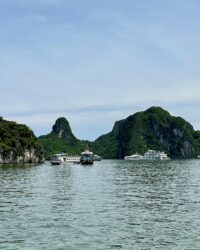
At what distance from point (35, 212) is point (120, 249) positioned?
14748 mm

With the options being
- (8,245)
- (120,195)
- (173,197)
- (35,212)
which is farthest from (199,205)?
(8,245)

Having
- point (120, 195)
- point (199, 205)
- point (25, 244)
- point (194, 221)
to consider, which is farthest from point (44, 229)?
point (120, 195)

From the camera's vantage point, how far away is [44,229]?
2959 centimetres

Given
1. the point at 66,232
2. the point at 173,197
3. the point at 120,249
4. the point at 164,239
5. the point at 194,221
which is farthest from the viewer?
the point at 173,197

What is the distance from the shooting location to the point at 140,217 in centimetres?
3512

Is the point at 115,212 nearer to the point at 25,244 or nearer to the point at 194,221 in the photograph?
the point at 194,221

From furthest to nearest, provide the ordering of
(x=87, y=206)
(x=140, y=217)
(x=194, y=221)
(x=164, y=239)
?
(x=87, y=206)
(x=140, y=217)
(x=194, y=221)
(x=164, y=239)

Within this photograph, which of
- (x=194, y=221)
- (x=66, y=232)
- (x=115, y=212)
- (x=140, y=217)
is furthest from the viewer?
(x=115, y=212)

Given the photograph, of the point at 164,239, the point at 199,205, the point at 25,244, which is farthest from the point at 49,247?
the point at 199,205

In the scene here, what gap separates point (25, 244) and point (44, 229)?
4.44 metres

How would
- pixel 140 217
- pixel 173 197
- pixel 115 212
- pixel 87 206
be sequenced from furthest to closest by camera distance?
1. pixel 173 197
2. pixel 87 206
3. pixel 115 212
4. pixel 140 217

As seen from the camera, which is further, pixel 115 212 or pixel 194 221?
pixel 115 212

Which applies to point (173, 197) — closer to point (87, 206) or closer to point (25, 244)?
point (87, 206)

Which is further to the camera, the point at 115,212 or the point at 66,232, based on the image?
the point at 115,212
